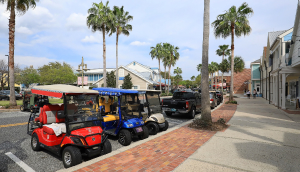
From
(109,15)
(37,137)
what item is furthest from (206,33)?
(109,15)

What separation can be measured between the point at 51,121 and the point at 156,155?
323 cm

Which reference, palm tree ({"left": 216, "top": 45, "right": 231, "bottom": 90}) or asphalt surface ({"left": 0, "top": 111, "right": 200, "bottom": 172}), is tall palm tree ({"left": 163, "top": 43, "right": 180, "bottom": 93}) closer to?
palm tree ({"left": 216, "top": 45, "right": 231, "bottom": 90})

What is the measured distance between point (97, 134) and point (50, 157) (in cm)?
172

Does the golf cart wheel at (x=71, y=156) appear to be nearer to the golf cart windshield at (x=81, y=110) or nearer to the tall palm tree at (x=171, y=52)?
the golf cart windshield at (x=81, y=110)

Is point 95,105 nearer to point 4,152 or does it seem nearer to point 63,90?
point 63,90

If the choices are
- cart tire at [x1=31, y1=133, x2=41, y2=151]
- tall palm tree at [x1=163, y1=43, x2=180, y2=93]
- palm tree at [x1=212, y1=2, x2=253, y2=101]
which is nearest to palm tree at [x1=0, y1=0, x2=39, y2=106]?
cart tire at [x1=31, y1=133, x2=41, y2=151]

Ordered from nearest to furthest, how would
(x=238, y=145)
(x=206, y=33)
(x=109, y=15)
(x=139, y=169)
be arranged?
(x=139, y=169), (x=238, y=145), (x=206, y=33), (x=109, y=15)

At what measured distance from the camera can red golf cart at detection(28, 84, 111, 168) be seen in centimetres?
447

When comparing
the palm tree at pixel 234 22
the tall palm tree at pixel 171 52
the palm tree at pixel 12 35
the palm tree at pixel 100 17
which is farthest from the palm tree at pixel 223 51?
the palm tree at pixel 12 35

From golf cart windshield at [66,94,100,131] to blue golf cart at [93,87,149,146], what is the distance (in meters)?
0.84

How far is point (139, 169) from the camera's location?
423 cm

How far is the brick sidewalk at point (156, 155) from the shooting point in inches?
170

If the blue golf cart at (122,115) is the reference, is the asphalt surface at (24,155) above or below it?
below

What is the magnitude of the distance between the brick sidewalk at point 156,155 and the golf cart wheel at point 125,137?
43 cm
